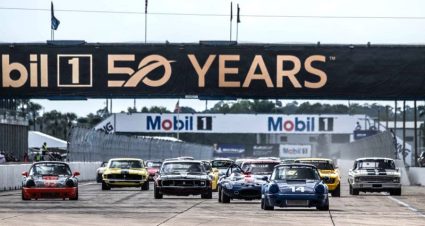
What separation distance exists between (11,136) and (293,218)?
68.0 metres

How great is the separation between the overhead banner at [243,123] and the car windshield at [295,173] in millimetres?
89177

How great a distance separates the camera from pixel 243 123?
121 metres

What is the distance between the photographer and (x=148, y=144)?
94812mm

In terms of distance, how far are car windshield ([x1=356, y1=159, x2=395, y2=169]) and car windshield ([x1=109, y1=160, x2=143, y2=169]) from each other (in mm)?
8954

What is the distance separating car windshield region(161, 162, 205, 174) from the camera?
3794 cm

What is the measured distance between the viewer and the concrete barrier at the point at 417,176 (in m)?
57.5

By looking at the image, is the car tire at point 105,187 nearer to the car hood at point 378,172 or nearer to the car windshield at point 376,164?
the car windshield at point 376,164

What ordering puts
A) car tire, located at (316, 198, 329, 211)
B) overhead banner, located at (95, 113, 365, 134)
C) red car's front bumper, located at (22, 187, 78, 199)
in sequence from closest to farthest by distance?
1. car tire, located at (316, 198, 329, 211)
2. red car's front bumper, located at (22, 187, 78, 199)
3. overhead banner, located at (95, 113, 365, 134)

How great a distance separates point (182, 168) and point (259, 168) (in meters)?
3.92

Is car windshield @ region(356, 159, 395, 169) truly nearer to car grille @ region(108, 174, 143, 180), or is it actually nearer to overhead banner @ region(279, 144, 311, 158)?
car grille @ region(108, 174, 143, 180)

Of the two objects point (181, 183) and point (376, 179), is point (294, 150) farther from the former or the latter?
point (181, 183)

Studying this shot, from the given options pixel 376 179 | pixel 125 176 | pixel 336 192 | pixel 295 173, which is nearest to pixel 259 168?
pixel 295 173

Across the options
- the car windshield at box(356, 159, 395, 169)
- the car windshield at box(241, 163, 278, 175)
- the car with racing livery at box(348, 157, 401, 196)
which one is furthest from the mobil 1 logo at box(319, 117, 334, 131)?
the car windshield at box(241, 163, 278, 175)

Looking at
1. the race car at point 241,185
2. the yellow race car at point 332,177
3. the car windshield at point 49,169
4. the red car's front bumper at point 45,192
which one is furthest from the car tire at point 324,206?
the yellow race car at point 332,177
